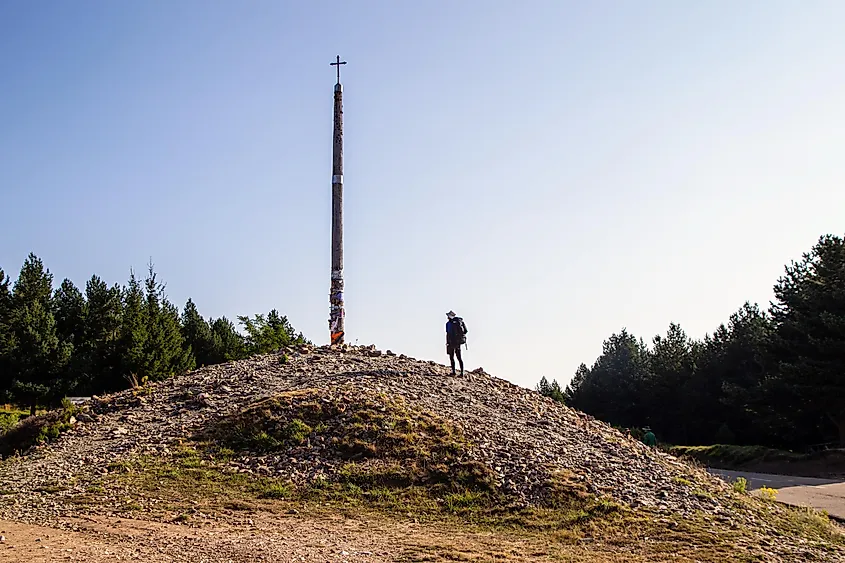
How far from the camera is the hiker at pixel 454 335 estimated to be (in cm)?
1883

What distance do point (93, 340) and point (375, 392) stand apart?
4130 centimetres

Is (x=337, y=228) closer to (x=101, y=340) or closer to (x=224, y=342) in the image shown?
(x=101, y=340)

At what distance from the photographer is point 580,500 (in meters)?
11.8

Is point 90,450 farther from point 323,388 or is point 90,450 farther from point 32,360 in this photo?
point 32,360

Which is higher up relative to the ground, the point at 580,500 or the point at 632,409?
the point at 632,409

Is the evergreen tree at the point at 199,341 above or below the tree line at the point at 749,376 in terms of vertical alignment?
above

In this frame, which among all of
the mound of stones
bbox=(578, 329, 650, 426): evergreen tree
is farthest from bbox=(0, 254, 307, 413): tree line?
bbox=(578, 329, 650, 426): evergreen tree

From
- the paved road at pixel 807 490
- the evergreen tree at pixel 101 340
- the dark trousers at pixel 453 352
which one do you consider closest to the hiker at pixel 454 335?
the dark trousers at pixel 453 352

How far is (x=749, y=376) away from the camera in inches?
1608

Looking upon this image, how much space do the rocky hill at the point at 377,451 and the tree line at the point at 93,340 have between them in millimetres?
12049

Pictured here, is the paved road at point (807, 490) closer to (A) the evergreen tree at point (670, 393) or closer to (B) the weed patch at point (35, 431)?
(B) the weed patch at point (35, 431)

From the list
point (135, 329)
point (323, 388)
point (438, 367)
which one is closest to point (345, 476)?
point (323, 388)

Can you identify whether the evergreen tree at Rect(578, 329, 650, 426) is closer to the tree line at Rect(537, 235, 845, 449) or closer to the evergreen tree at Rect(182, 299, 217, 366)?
the tree line at Rect(537, 235, 845, 449)

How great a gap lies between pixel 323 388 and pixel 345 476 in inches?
186
